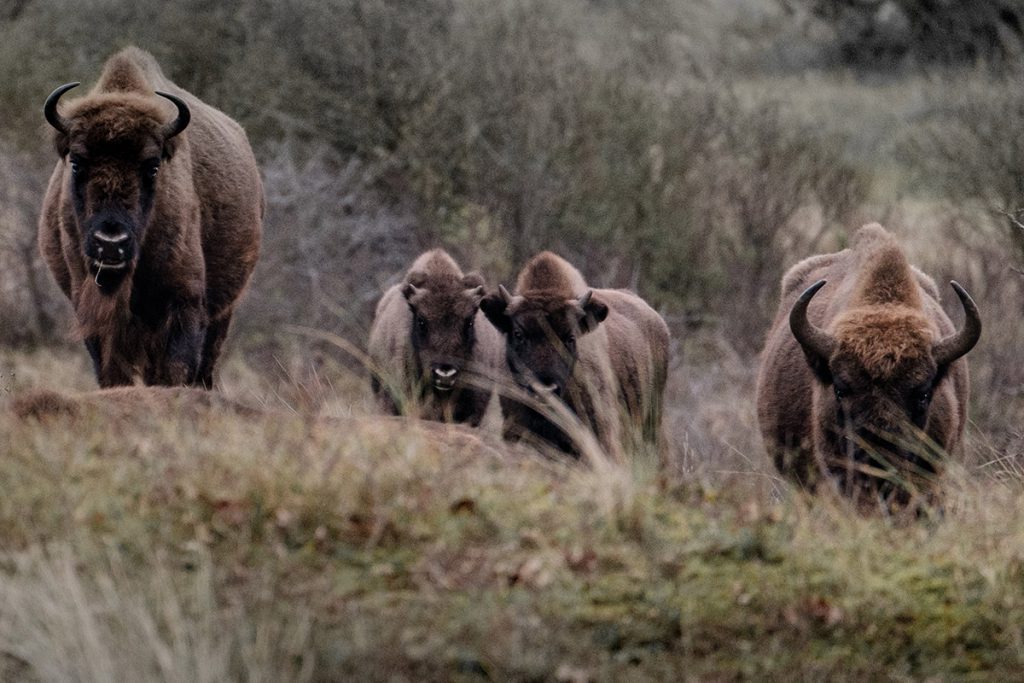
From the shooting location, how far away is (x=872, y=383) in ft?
30.9

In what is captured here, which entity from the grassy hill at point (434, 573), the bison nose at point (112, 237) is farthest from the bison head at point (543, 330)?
the grassy hill at point (434, 573)

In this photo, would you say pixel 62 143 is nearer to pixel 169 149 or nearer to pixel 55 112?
pixel 55 112

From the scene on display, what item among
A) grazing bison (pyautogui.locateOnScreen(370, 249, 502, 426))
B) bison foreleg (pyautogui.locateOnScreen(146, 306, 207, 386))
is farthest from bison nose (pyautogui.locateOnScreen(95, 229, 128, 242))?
grazing bison (pyautogui.locateOnScreen(370, 249, 502, 426))

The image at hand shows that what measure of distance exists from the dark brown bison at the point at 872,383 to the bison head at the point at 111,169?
431 cm

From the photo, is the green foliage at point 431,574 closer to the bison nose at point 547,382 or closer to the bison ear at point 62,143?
the bison nose at point 547,382

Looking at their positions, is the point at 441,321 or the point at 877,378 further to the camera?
the point at 441,321

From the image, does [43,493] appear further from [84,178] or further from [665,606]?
[84,178]

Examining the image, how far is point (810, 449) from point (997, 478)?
1351mm

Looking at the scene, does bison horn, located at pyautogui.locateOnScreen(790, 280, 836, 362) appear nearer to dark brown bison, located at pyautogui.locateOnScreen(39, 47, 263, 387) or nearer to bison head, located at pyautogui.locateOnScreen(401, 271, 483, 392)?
bison head, located at pyautogui.locateOnScreen(401, 271, 483, 392)

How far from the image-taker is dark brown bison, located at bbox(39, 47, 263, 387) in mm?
10680

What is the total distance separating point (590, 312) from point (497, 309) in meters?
0.66

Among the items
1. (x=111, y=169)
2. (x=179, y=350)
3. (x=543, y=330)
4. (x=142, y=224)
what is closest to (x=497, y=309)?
(x=543, y=330)

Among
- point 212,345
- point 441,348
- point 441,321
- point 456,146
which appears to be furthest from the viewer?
point 456,146

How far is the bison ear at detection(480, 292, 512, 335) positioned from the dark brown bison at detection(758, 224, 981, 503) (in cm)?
190
